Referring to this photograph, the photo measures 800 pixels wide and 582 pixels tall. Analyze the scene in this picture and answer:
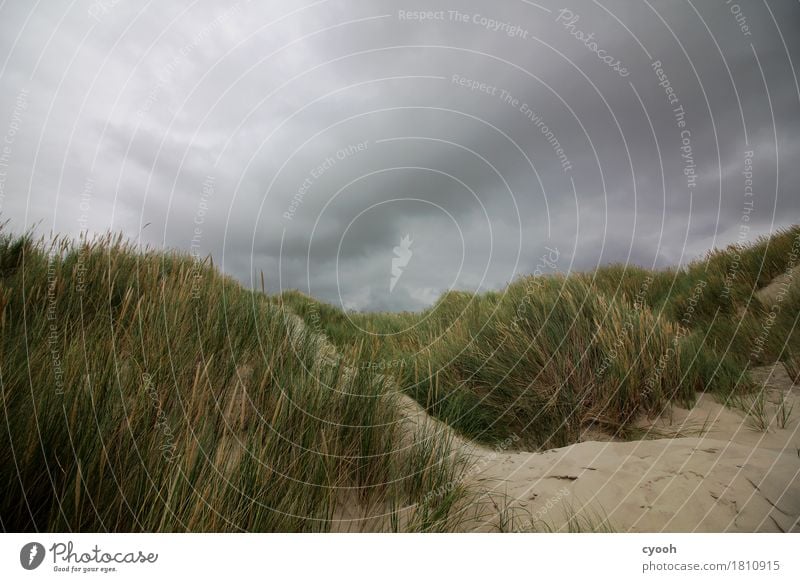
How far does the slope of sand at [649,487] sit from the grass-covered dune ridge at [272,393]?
1.32 ft

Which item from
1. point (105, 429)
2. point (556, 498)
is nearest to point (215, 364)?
point (105, 429)

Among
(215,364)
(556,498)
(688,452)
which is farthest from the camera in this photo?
(215,364)

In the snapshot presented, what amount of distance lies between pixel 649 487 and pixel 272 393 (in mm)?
2618

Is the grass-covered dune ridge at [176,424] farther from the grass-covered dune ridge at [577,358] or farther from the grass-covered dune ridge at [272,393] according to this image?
the grass-covered dune ridge at [577,358]

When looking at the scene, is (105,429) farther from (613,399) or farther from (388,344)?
(388,344)

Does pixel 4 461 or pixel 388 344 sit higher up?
pixel 4 461

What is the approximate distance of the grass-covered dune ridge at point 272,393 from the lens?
1.63 m

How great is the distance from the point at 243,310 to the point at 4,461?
8.99ft

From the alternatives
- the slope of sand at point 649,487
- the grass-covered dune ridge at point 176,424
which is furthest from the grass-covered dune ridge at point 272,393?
the slope of sand at point 649,487

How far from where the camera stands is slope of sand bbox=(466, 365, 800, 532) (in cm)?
205

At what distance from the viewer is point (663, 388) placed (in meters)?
4.04

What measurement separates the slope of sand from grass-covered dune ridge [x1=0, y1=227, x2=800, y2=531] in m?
0.40

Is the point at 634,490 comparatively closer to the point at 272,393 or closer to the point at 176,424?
the point at 272,393

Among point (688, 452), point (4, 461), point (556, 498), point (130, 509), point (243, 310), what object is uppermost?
point (243, 310)
